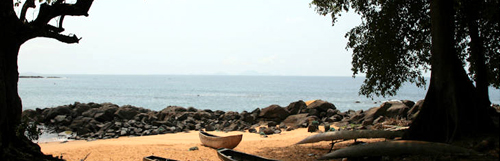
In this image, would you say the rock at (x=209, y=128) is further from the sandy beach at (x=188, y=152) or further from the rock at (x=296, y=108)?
the sandy beach at (x=188, y=152)

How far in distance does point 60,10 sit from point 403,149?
9863 mm

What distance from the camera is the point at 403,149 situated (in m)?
10.1

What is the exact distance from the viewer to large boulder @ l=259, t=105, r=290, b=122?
1138 inches

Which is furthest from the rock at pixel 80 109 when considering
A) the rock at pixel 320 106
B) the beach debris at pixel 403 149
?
the beach debris at pixel 403 149

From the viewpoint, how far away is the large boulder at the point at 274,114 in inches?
1138

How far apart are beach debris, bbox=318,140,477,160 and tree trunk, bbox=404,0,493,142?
1.07 meters

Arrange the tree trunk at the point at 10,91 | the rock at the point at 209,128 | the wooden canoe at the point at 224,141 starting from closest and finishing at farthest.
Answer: the tree trunk at the point at 10,91 → the wooden canoe at the point at 224,141 → the rock at the point at 209,128

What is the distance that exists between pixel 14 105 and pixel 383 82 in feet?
41.1

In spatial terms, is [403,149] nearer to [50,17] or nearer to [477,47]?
[477,47]

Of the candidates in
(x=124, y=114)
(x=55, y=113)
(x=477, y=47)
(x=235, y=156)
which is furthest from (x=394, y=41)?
(x=55, y=113)

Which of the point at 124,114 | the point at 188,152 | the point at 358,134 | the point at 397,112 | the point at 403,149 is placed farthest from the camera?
the point at 124,114

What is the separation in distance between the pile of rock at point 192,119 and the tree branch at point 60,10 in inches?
547

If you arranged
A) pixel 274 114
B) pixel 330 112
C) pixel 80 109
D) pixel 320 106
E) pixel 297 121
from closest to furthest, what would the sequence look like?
pixel 297 121, pixel 274 114, pixel 330 112, pixel 320 106, pixel 80 109

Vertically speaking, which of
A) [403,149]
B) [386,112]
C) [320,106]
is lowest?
[320,106]
